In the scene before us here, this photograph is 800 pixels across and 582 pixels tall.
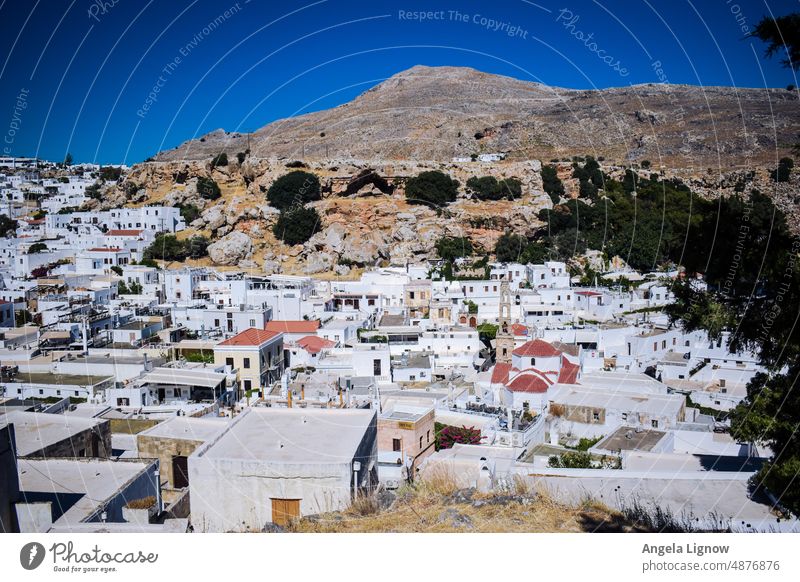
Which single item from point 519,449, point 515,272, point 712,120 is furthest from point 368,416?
point 712,120

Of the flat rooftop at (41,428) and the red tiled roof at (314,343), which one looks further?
the red tiled roof at (314,343)

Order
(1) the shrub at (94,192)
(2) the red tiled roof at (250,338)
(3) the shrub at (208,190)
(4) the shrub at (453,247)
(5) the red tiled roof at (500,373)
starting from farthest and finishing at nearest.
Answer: (1) the shrub at (94,192) < (3) the shrub at (208,190) < (4) the shrub at (453,247) < (2) the red tiled roof at (250,338) < (5) the red tiled roof at (500,373)

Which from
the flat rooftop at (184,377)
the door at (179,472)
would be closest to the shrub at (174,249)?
the flat rooftop at (184,377)

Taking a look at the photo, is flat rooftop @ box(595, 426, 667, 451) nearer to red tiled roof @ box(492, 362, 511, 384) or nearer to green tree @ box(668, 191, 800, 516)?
red tiled roof @ box(492, 362, 511, 384)

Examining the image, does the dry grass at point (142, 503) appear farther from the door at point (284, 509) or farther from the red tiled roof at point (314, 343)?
the red tiled roof at point (314, 343)

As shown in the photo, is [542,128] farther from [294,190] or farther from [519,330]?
[519,330]

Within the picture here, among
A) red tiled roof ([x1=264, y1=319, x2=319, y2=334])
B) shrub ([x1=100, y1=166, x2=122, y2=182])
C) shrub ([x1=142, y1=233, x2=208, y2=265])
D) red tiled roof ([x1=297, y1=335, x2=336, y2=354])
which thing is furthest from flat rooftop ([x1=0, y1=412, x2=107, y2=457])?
shrub ([x1=100, y1=166, x2=122, y2=182])
